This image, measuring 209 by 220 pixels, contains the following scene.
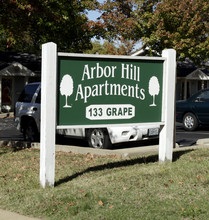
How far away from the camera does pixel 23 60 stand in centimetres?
3152

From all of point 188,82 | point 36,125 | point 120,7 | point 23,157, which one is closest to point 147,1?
point 120,7

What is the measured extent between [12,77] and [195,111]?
15.7 m

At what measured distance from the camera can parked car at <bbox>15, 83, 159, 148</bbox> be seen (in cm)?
1079

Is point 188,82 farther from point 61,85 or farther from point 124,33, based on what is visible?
point 61,85

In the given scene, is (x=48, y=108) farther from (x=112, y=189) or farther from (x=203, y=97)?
(x=203, y=97)

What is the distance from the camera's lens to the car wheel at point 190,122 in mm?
17078

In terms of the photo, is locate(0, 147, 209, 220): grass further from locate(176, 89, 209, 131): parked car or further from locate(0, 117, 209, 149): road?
locate(176, 89, 209, 131): parked car

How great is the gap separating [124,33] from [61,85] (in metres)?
23.8

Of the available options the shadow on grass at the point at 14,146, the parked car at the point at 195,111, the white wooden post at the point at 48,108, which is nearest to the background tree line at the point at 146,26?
the parked car at the point at 195,111

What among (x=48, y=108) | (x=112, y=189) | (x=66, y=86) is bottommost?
(x=112, y=189)

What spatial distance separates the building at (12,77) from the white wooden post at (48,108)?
70.2ft

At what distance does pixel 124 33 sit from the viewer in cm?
3039

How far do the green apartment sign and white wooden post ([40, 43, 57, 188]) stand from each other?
0.74ft

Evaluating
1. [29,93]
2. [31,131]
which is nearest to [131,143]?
[31,131]
